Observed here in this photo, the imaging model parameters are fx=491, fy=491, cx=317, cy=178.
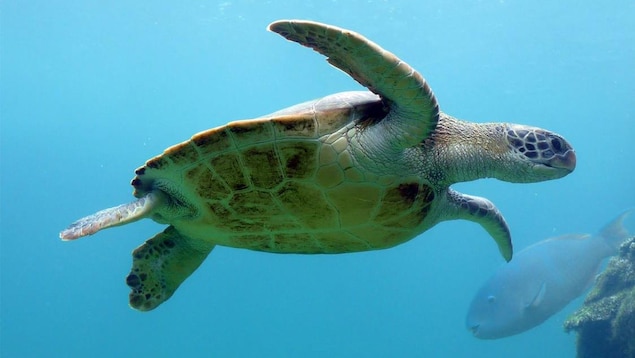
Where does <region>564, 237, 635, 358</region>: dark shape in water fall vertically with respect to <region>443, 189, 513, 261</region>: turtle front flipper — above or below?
below

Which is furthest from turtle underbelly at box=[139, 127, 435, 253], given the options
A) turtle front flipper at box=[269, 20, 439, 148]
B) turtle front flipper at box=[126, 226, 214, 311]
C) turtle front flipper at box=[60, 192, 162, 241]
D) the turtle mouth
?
the turtle mouth

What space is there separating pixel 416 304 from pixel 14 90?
1808 inches

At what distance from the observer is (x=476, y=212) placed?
12.8ft

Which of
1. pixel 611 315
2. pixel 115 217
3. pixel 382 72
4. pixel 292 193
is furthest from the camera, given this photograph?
pixel 611 315

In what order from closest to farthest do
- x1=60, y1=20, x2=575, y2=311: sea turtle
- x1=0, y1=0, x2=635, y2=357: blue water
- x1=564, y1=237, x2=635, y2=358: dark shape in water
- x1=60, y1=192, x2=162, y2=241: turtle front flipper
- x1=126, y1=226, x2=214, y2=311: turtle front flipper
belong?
x1=60, y1=20, x2=575, y2=311: sea turtle, x1=60, y1=192, x2=162, y2=241: turtle front flipper, x1=126, y1=226, x2=214, y2=311: turtle front flipper, x1=564, y1=237, x2=635, y2=358: dark shape in water, x1=0, y1=0, x2=635, y2=357: blue water

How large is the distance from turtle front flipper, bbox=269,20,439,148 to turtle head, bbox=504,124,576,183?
760 mm

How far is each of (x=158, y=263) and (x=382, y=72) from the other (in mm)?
2573

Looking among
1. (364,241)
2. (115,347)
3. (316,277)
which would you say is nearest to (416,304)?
(316,277)

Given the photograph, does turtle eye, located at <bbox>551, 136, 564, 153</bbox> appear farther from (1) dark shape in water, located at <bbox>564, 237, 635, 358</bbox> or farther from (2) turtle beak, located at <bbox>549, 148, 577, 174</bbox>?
(1) dark shape in water, located at <bbox>564, 237, 635, 358</bbox>

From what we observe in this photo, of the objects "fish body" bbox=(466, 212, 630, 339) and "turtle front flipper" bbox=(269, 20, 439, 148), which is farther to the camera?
"fish body" bbox=(466, 212, 630, 339)

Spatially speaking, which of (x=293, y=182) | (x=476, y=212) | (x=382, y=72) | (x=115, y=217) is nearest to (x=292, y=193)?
(x=293, y=182)

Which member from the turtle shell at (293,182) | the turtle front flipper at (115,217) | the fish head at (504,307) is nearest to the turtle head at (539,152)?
the turtle shell at (293,182)

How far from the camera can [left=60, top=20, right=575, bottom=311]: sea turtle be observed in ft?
8.56

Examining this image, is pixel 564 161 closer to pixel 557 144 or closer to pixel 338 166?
pixel 557 144
